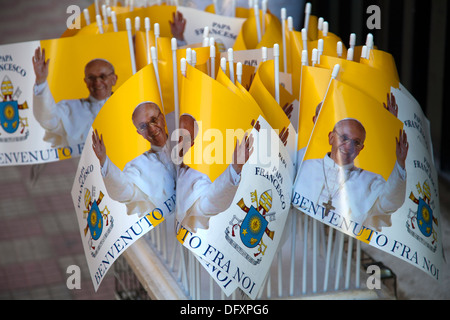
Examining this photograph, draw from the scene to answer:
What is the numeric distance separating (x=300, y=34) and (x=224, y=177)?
0.61 meters

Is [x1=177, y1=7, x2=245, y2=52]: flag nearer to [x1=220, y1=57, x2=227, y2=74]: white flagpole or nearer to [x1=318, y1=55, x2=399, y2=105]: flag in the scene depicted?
[x1=220, y1=57, x2=227, y2=74]: white flagpole

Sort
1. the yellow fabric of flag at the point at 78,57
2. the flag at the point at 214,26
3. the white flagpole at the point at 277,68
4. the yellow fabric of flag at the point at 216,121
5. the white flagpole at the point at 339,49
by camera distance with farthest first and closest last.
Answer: the flag at the point at 214,26 < the yellow fabric of flag at the point at 78,57 < the white flagpole at the point at 339,49 < the white flagpole at the point at 277,68 < the yellow fabric of flag at the point at 216,121

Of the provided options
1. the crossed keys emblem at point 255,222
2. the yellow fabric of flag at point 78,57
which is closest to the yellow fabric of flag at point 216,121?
the crossed keys emblem at point 255,222

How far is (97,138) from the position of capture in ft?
4.99

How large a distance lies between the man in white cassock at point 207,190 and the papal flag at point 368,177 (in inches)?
6.5

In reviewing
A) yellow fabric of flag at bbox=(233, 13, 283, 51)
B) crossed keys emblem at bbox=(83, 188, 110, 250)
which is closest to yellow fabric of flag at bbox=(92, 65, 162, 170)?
crossed keys emblem at bbox=(83, 188, 110, 250)

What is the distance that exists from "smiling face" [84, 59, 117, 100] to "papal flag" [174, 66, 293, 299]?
0.47 meters

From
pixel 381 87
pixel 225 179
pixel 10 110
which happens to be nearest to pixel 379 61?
pixel 381 87

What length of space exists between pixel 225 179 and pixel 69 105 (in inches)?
26.7

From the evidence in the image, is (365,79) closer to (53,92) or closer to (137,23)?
(137,23)

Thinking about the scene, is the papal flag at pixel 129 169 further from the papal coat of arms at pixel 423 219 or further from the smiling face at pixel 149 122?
the papal coat of arms at pixel 423 219

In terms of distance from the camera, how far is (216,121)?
4.57 feet

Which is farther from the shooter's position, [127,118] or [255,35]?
[255,35]

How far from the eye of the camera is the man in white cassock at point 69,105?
1.84 m
